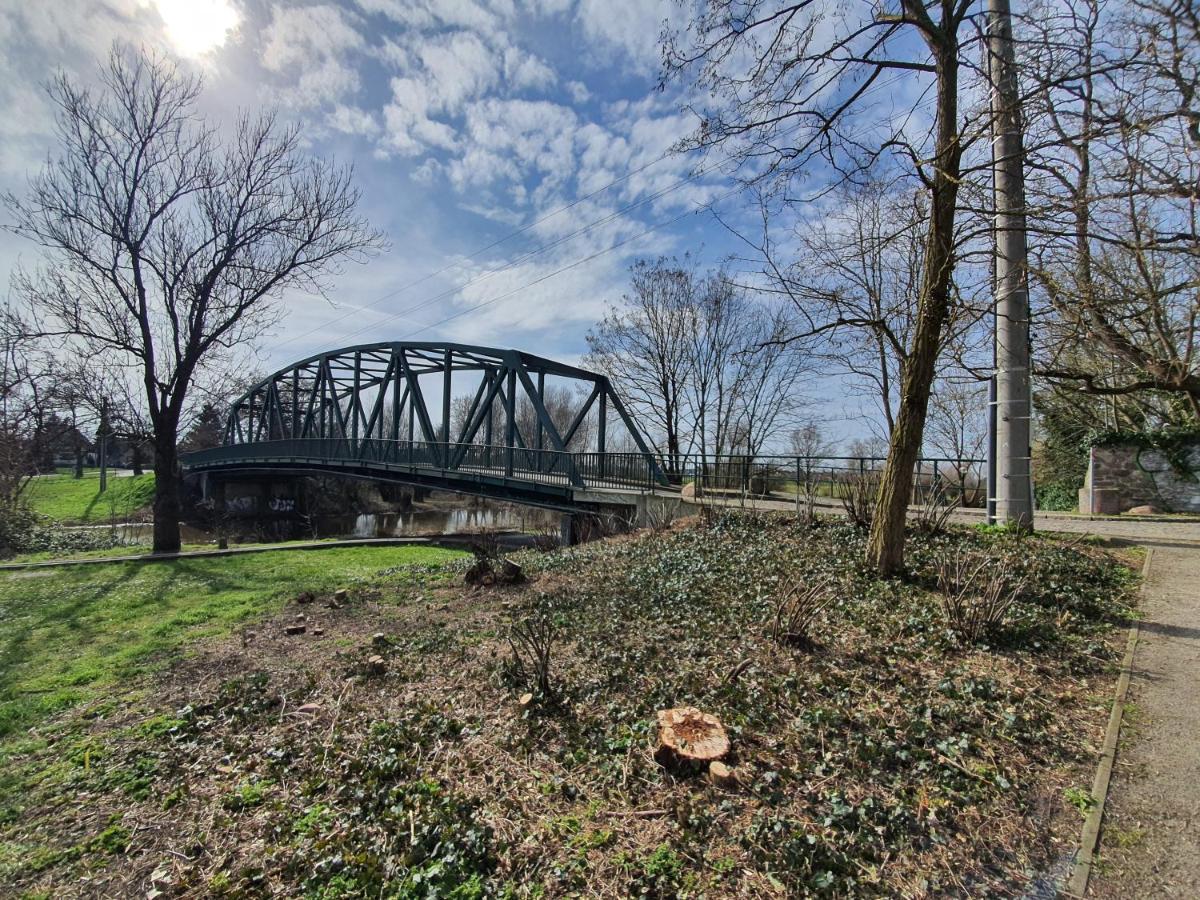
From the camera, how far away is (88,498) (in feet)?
116

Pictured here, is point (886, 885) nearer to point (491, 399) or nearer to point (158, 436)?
point (158, 436)

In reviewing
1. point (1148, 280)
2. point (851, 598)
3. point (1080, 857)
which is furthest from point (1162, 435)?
point (1080, 857)

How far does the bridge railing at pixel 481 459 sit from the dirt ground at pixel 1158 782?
12.9 metres

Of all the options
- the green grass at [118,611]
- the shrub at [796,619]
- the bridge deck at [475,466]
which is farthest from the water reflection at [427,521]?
the shrub at [796,619]

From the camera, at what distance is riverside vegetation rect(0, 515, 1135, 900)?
2445 millimetres

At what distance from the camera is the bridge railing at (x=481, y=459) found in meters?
17.6

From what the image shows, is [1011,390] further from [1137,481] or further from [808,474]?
[1137,481]

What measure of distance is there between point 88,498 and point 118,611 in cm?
3814

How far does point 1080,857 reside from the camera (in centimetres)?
234

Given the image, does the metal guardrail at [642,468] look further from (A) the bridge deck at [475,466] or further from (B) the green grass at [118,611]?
(B) the green grass at [118,611]

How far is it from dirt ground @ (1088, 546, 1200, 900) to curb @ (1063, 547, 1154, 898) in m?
0.03

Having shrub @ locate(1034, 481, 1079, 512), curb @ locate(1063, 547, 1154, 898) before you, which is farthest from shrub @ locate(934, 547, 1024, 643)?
shrub @ locate(1034, 481, 1079, 512)

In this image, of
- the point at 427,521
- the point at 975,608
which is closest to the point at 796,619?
the point at 975,608

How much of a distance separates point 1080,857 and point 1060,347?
390 inches
